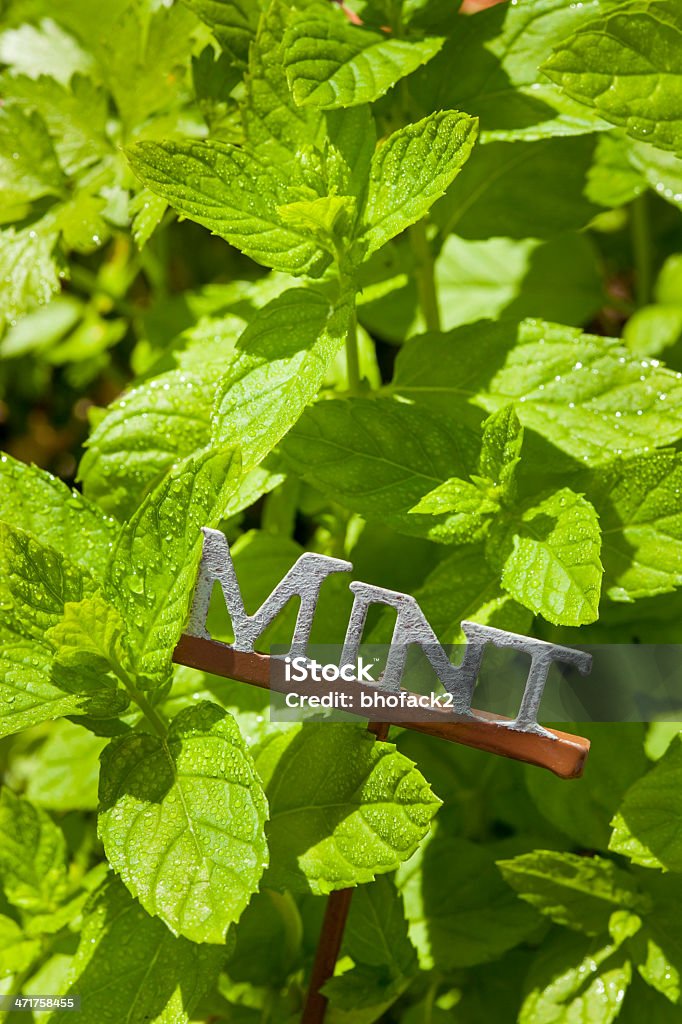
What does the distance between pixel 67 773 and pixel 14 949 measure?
0.19 meters

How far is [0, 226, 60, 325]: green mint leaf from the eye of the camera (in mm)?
1113

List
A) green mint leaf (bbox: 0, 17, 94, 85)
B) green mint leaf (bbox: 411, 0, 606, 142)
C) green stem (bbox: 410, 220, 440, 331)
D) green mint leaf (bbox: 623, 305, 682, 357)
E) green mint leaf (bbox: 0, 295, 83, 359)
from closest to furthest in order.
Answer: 1. green mint leaf (bbox: 411, 0, 606, 142)
2. green stem (bbox: 410, 220, 440, 331)
3. green mint leaf (bbox: 623, 305, 682, 357)
4. green mint leaf (bbox: 0, 17, 94, 85)
5. green mint leaf (bbox: 0, 295, 83, 359)

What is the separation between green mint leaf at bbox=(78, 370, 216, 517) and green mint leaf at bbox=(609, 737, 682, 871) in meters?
0.53

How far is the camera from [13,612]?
0.81 meters

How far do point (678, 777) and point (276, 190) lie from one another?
62 centimetres

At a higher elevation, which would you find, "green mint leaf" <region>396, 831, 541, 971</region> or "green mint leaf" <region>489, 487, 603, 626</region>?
"green mint leaf" <region>489, 487, 603, 626</region>

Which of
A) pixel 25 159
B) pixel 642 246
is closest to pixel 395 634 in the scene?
pixel 25 159

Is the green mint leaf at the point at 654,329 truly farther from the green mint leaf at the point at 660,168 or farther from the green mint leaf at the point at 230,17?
the green mint leaf at the point at 230,17

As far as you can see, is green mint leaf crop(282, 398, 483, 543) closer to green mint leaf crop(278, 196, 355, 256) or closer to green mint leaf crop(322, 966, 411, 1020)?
green mint leaf crop(278, 196, 355, 256)

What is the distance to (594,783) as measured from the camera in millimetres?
965

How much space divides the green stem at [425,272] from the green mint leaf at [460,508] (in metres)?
0.35

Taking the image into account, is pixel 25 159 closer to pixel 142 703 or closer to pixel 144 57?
pixel 144 57

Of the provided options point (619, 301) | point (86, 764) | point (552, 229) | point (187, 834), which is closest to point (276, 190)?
point (552, 229)

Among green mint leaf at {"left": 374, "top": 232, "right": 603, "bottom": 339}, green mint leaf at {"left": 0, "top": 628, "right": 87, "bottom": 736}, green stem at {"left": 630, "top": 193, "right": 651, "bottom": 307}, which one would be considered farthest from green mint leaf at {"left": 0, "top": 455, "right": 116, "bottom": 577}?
green stem at {"left": 630, "top": 193, "right": 651, "bottom": 307}
